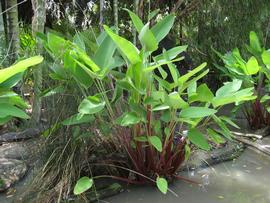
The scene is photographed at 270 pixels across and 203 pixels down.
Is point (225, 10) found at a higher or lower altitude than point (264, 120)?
higher

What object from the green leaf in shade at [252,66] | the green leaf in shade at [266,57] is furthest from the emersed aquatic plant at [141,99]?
the green leaf in shade at [266,57]

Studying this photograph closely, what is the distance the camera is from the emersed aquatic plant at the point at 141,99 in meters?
2.76

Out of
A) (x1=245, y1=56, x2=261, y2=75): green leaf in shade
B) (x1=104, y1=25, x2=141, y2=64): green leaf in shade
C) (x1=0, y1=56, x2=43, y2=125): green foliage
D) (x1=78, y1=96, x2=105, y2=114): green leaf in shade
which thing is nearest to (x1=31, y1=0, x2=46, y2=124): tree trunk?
(x1=78, y1=96, x2=105, y2=114): green leaf in shade

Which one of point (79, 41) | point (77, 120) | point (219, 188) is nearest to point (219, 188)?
point (219, 188)

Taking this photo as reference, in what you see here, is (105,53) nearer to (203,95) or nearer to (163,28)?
(163,28)

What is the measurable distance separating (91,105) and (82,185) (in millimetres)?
554

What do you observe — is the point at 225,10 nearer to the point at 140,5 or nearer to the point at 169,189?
the point at 140,5

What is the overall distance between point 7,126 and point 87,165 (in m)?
1.63

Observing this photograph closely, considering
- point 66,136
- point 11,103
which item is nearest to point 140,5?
point 66,136

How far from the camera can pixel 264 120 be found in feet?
15.7

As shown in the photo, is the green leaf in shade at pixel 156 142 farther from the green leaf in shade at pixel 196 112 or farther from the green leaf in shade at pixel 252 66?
the green leaf in shade at pixel 252 66

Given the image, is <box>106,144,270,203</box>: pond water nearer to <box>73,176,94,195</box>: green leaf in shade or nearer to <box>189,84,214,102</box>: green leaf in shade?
<box>73,176,94,195</box>: green leaf in shade

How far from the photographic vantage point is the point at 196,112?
2842mm

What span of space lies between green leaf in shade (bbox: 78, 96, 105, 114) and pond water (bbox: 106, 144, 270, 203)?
738 millimetres
